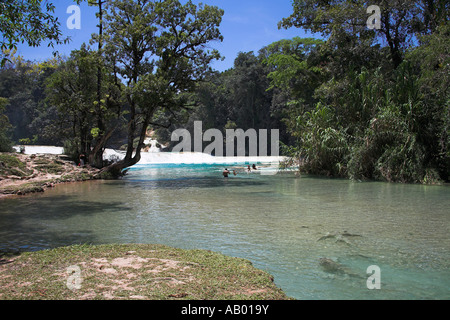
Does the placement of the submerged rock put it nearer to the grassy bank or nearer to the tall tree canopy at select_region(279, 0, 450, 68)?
the grassy bank

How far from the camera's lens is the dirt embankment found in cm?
1573

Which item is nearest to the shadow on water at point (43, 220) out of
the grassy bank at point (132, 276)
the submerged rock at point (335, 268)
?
the grassy bank at point (132, 276)

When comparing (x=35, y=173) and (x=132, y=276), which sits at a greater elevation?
(x=35, y=173)

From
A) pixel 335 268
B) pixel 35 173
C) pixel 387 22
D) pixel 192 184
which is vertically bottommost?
pixel 335 268

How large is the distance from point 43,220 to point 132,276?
5.95m

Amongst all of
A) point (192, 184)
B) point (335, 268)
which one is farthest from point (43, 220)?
point (192, 184)

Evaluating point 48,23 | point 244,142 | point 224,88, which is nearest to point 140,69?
point 48,23

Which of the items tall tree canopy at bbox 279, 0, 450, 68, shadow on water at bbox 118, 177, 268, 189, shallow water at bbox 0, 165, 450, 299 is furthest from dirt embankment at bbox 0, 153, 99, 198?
tall tree canopy at bbox 279, 0, 450, 68

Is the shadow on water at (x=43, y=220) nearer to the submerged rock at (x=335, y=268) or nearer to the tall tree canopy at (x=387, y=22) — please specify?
the submerged rock at (x=335, y=268)

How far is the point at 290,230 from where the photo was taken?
322 inches

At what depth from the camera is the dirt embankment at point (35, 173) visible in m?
15.7

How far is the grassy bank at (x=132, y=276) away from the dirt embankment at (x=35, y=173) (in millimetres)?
10848

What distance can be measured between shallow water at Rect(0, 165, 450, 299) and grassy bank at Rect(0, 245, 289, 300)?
68 centimetres

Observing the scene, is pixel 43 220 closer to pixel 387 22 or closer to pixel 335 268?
pixel 335 268
